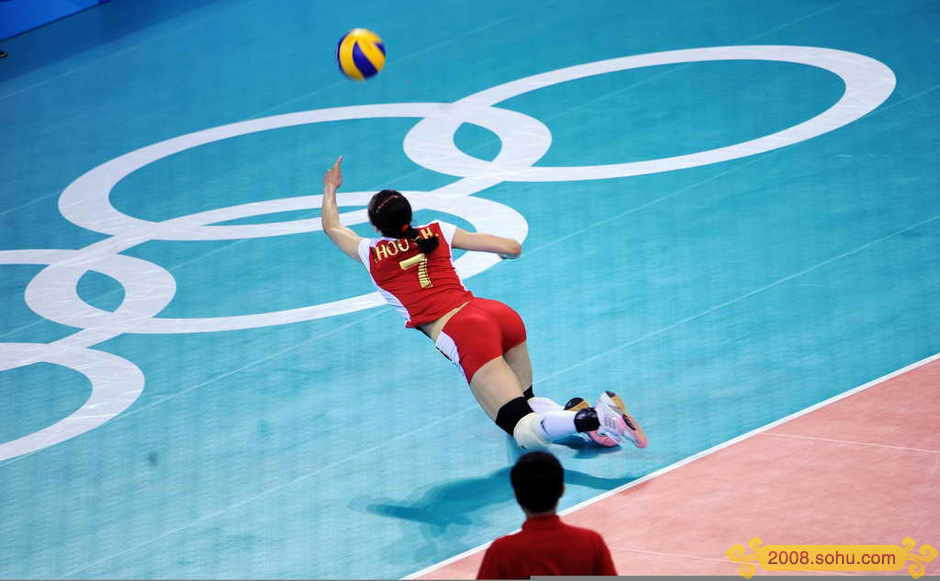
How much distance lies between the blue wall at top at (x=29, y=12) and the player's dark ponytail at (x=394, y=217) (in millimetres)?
12914

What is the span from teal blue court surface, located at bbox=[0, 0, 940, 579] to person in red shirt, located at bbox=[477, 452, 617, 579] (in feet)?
8.56

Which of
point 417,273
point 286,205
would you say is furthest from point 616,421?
point 286,205

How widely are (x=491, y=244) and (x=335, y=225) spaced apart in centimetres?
126

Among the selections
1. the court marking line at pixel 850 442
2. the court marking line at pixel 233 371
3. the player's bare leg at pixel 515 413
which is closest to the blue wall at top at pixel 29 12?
the court marking line at pixel 233 371

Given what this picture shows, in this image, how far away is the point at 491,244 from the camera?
341 inches

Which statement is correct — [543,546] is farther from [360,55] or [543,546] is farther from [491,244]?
[360,55]

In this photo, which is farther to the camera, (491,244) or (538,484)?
(491,244)

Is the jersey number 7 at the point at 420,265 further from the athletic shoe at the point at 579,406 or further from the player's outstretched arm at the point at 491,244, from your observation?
the athletic shoe at the point at 579,406

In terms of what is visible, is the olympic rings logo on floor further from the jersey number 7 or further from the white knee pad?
the white knee pad

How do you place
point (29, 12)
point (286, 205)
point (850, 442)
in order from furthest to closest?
point (29, 12), point (286, 205), point (850, 442)

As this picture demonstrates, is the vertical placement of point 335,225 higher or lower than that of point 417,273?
higher

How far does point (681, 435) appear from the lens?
877 cm

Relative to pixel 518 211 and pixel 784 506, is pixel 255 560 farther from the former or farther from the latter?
pixel 518 211

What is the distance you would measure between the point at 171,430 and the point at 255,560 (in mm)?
2025
